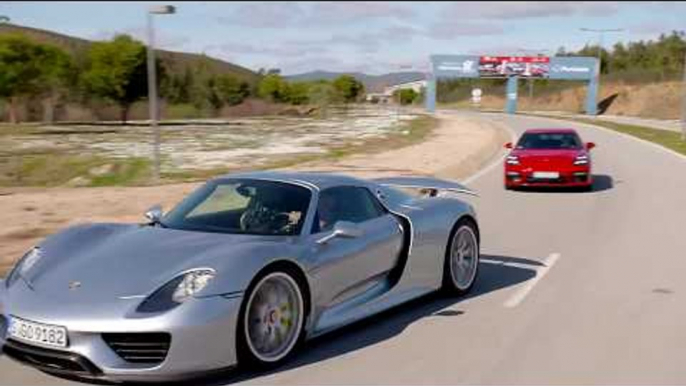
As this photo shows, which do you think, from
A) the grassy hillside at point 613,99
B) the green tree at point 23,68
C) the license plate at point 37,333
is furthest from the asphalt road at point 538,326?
the grassy hillside at point 613,99

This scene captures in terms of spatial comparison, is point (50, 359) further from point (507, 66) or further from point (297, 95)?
point (297, 95)

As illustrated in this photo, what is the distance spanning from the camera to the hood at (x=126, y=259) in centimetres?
508

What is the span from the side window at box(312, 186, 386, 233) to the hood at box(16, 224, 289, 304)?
0.54m

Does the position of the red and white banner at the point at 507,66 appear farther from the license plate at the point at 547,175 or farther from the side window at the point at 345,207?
the side window at the point at 345,207

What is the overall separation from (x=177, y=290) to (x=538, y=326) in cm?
305

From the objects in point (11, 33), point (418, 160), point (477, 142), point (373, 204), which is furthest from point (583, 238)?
point (11, 33)

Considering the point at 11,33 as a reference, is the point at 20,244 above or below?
below

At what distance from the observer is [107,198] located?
48.8ft

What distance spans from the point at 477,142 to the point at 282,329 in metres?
30.1

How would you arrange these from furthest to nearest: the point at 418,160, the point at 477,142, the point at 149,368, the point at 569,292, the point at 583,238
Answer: the point at 477,142 → the point at 418,160 → the point at 583,238 → the point at 569,292 → the point at 149,368

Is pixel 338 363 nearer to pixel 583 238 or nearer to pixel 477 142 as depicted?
pixel 583 238

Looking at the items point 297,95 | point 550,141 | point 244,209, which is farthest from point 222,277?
point 297,95

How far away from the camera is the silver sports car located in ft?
15.9

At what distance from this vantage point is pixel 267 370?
5.43m
